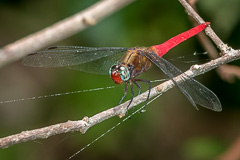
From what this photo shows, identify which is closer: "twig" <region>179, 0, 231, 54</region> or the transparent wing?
"twig" <region>179, 0, 231, 54</region>

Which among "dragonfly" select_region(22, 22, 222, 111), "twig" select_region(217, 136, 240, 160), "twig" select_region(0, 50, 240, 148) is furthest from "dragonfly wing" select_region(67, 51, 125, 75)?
"twig" select_region(217, 136, 240, 160)

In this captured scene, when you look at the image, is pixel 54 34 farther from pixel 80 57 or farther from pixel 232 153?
pixel 232 153

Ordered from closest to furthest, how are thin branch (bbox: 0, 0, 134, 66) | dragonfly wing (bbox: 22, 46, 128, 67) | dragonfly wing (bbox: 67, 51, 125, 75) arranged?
1. thin branch (bbox: 0, 0, 134, 66)
2. dragonfly wing (bbox: 22, 46, 128, 67)
3. dragonfly wing (bbox: 67, 51, 125, 75)

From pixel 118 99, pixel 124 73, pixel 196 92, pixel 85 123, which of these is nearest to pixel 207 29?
pixel 196 92

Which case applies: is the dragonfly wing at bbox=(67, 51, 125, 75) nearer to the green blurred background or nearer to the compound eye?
the compound eye

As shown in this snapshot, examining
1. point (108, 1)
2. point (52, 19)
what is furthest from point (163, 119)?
point (108, 1)

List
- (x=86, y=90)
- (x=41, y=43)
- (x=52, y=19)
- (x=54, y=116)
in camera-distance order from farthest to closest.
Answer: (x=52, y=19) → (x=54, y=116) → (x=86, y=90) → (x=41, y=43)

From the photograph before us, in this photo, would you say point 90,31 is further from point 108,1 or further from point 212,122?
point 108,1
